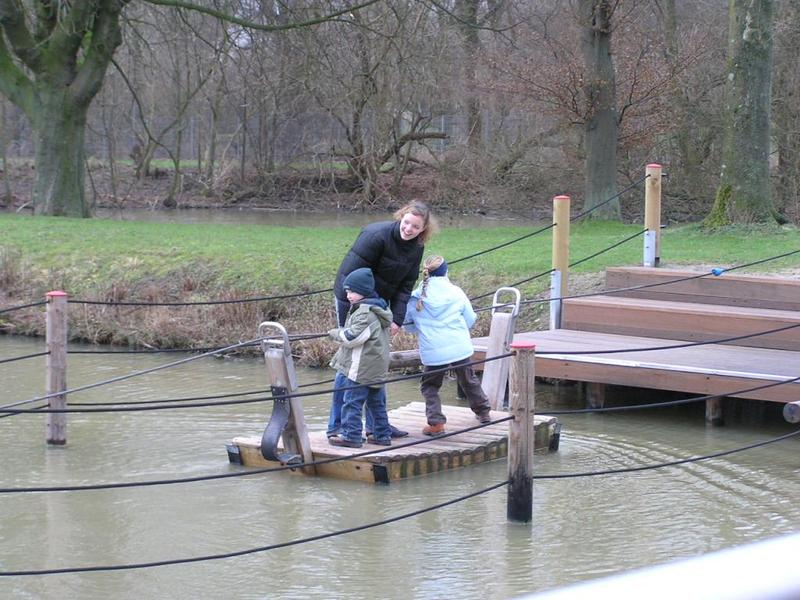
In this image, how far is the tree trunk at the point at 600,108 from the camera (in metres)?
21.2

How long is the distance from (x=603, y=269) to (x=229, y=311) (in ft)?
15.1

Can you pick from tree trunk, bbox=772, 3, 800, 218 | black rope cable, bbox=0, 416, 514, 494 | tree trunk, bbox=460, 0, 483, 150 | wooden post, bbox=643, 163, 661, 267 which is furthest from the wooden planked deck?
tree trunk, bbox=460, 0, 483, 150

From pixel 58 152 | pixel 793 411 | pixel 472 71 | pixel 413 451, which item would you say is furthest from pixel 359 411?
pixel 472 71

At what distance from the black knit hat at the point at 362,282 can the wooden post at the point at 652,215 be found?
17.7ft

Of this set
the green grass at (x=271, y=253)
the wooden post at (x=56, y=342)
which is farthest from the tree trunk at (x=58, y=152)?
the wooden post at (x=56, y=342)

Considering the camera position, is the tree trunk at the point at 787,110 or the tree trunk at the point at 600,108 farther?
the tree trunk at the point at 787,110

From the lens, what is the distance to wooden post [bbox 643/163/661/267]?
1210cm

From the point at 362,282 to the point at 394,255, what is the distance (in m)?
0.37

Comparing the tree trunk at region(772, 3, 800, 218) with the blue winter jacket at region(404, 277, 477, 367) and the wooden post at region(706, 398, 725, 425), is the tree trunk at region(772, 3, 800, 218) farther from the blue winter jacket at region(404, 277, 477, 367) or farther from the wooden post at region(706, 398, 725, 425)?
the blue winter jacket at region(404, 277, 477, 367)

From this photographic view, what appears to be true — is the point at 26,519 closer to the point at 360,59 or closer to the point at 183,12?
the point at 183,12

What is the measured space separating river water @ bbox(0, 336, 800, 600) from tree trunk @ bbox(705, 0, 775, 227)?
6832 mm

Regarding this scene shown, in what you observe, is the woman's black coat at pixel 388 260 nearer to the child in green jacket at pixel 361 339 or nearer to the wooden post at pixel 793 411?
the child in green jacket at pixel 361 339

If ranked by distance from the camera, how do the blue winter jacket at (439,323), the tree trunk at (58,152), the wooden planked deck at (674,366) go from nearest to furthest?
the blue winter jacket at (439,323) < the wooden planked deck at (674,366) < the tree trunk at (58,152)

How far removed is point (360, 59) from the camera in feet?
90.2
